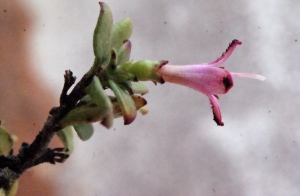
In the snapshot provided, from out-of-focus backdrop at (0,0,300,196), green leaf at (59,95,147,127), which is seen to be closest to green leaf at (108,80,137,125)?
green leaf at (59,95,147,127)

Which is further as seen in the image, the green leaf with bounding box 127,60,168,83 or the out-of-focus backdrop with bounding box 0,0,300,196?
the out-of-focus backdrop with bounding box 0,0,300,196

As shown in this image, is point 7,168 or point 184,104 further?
point 184,104

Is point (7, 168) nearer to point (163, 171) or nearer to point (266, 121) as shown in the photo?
point (163, 171)

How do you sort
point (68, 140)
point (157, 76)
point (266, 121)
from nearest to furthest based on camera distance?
point (157, 76) < point (68, 140) < point (266, 121)

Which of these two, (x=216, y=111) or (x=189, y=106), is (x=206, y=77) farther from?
(x=189, y=106)

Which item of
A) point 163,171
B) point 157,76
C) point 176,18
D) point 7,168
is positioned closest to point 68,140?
point 7,168

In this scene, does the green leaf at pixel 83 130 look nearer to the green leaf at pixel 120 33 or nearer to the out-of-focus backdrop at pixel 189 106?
the green leaf at pixel 120 33

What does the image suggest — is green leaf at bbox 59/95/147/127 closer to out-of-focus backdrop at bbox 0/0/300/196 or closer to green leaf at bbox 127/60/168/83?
green leaf at bbox 127/60/168/83
